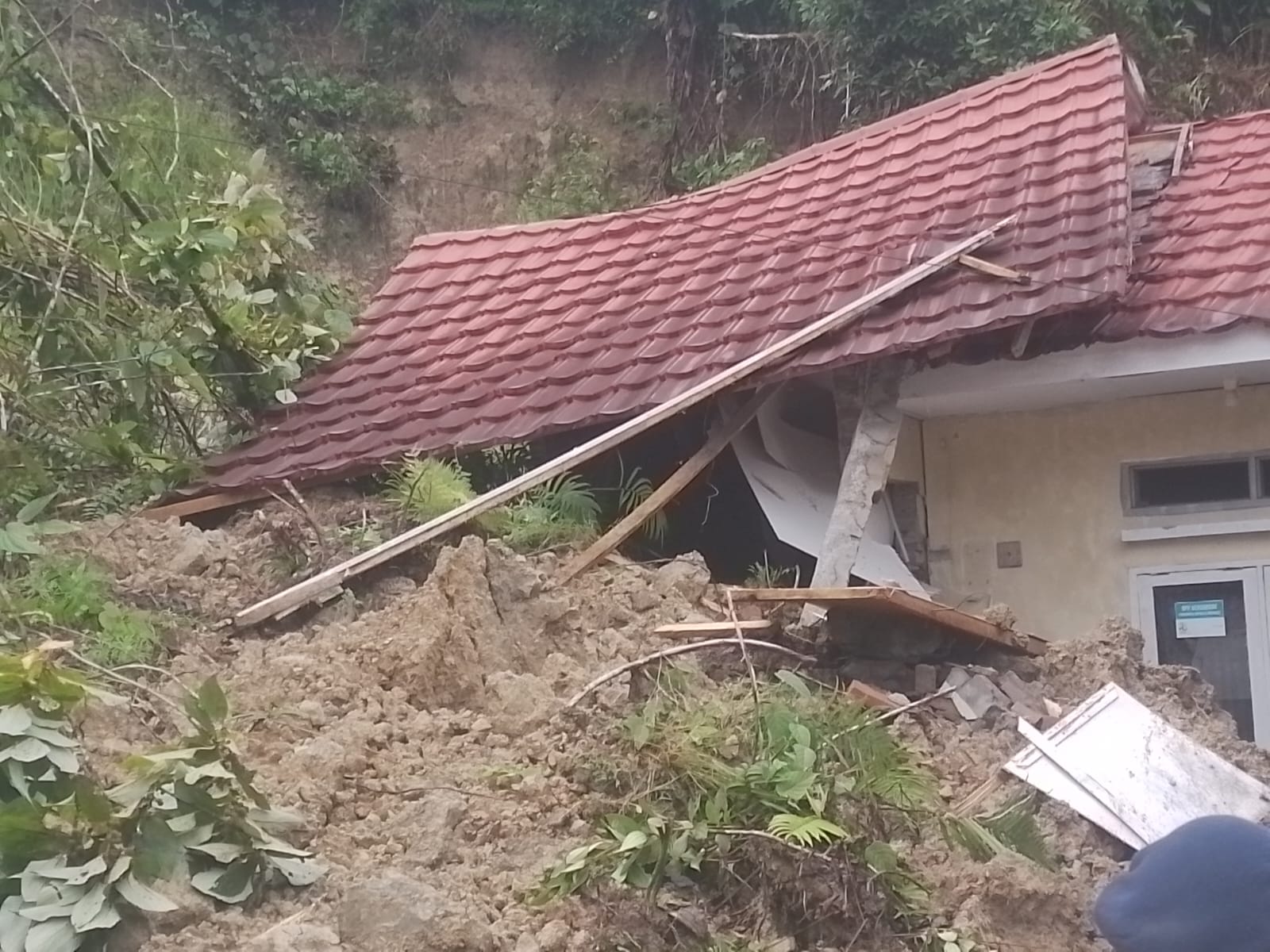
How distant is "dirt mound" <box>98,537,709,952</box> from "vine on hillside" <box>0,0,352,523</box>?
5.94 ft

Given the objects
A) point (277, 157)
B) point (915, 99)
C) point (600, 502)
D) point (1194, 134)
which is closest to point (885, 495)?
point (600, 502)

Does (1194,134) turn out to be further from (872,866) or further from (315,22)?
(315,22)

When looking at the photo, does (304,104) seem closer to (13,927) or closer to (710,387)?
(710,387)

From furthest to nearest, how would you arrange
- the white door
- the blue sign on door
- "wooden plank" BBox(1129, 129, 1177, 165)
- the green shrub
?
"wooden plank" BBox(1129, 129, 1177, 165) → the blue sign on door → the white door → the green shrub

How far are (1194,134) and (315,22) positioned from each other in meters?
10.7

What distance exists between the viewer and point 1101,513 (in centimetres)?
688

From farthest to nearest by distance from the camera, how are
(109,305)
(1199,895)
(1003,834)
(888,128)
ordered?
(888,128)
(109,305)
(1003,834)
(1199,895)

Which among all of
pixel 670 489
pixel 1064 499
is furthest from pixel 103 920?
pixel 1064 499

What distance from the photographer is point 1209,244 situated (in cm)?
674

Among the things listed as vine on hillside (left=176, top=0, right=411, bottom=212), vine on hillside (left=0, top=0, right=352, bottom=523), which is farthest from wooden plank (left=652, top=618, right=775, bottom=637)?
vine on hillside (left=176, top=0, right=411, bottom=212)

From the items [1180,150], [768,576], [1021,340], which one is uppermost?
[1180,150]

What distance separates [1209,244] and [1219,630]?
5.93ft

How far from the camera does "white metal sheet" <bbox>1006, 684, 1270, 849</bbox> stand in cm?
506

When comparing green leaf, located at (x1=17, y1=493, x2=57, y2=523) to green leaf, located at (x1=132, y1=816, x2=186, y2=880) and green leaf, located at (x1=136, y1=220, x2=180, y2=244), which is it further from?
green leaf, located at (x1=132, y1=816, x2=186, y2=880)
